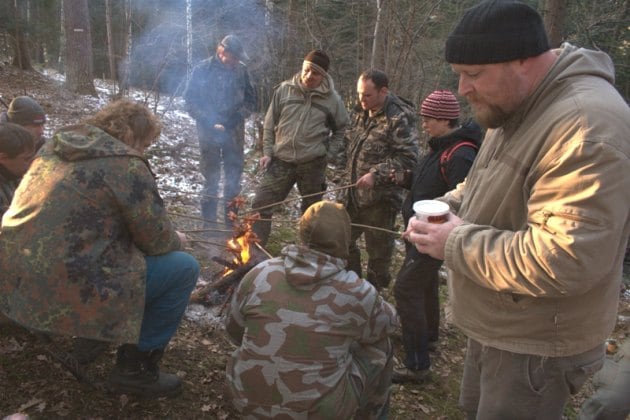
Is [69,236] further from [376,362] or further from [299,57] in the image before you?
[299,57]

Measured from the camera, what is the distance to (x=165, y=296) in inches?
117

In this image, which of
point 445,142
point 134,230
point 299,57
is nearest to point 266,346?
point 134,230

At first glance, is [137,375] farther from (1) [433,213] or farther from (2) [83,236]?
(1) [433,213]

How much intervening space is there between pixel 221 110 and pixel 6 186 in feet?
11.4

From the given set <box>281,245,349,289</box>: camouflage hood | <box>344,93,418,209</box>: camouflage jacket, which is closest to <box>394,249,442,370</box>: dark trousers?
<box>344,93,418,209</box>: camouflage jacket

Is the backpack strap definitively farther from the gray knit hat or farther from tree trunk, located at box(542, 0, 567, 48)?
tree trunk, located at box(542, 0, 567, 48)

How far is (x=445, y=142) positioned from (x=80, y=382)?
122 inches

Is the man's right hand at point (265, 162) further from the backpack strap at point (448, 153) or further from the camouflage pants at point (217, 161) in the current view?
the backpack strap at point (448, 153)

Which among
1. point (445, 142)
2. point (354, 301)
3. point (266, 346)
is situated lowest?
point (266, 346)

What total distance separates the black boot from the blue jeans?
0.08 meters

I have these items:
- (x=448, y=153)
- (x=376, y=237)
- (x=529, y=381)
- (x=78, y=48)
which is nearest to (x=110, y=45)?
(x=78, y=48)

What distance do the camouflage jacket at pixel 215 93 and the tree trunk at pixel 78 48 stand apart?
917cm

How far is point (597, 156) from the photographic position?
1.50 m

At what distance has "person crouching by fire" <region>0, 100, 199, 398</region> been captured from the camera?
246 centimetres
